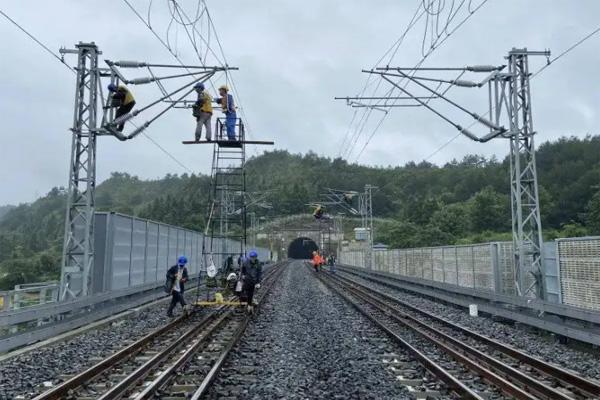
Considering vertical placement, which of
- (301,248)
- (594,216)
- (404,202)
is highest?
(404,202)

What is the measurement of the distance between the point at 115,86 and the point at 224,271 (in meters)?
7.64

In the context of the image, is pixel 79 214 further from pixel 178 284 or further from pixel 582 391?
pixel 582 391

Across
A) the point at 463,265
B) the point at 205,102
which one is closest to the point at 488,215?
the point at 463,265

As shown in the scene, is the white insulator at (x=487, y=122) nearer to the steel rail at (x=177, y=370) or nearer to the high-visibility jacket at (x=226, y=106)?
the high-visibility jacket at (x=226, y=106)

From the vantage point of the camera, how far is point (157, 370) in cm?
887

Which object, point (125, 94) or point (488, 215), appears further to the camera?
point (488, 215)

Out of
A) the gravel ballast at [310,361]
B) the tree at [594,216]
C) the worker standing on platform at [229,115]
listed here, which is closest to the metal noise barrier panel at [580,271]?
the gravel ballast at [310,361]

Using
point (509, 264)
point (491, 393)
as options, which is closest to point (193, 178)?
point (509, 264)

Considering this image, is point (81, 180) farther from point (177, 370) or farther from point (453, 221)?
point (453, 221)

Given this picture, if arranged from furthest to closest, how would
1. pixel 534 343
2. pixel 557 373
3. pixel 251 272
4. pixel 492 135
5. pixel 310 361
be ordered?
pixel 492 135
pixel 251 272
pixel 534 343
pixel 310 361
pixel 557 373

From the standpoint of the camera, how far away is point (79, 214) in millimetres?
14867

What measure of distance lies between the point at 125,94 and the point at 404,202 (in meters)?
133

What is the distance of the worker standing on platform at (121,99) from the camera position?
14.3 metres

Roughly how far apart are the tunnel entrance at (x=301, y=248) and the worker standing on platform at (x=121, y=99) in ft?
361
